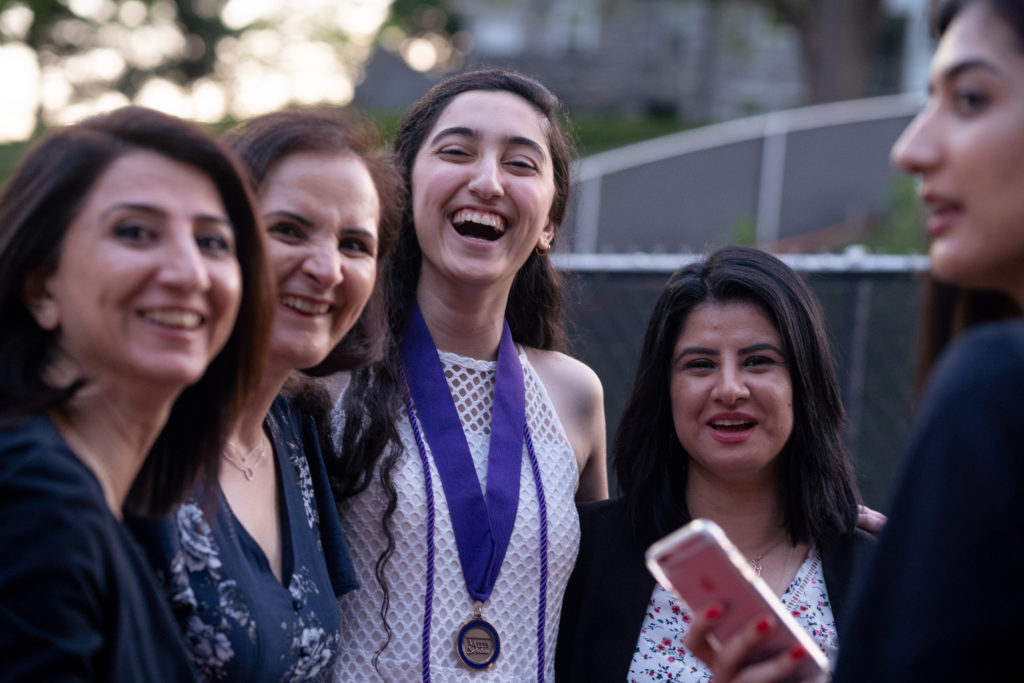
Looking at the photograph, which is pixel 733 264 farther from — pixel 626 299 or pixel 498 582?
pixel 626 299

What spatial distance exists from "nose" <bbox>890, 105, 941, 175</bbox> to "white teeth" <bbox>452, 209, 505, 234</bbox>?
5.74 feet

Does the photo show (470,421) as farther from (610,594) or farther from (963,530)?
(963,530)

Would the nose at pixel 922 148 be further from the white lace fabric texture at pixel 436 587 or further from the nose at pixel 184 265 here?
the white lace fabric texture at pixel 436 587

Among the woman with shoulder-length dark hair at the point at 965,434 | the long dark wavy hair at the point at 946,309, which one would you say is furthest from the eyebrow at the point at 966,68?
the long dark wavy hair at the point at 946,309

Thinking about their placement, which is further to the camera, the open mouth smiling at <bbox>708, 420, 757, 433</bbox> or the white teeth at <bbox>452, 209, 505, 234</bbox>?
the white teeth at <bbox>452, 209, 505, 234</bbox>

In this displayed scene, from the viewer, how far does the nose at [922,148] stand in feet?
5.29

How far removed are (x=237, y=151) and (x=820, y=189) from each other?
12387 mm

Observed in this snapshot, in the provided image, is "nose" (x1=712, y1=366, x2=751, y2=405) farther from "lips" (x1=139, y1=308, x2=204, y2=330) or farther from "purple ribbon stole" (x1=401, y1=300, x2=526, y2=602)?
"lips" (x1=139, y1=308, x2=204, y2=330)

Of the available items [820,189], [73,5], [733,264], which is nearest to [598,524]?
[733,264]

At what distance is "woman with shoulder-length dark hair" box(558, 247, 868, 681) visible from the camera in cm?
308

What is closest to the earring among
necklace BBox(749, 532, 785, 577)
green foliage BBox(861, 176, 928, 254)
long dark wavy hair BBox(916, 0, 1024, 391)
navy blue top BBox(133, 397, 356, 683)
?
navy blue top BBox(133, 397, 356, 683)

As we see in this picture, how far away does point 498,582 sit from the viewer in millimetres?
3076

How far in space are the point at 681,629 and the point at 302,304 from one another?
1355 millimetres

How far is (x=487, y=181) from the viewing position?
128 inches
